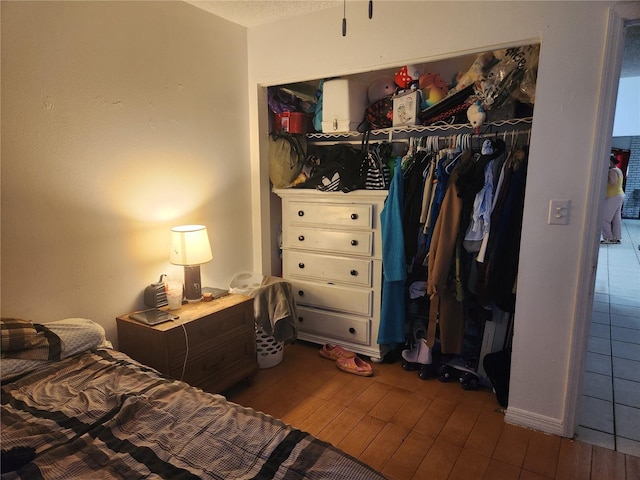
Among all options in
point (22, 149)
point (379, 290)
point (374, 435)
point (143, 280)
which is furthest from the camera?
point (379, 290)

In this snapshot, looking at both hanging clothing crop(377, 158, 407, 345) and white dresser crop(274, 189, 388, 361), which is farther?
white dresser crop(274, 189, 388, 361)

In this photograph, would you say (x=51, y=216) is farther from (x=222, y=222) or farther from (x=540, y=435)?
(x=540, y=435)

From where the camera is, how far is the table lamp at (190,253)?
240 centimetres

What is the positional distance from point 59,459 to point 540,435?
2200mm

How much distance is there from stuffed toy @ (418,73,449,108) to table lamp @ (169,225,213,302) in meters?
1.69

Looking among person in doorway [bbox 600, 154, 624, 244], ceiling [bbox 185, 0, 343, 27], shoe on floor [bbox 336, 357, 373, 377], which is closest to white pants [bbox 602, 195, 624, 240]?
person in doorway [bbox 600, 154, 624, 244]

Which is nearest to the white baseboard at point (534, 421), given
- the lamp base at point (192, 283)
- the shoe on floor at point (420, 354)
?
the shoe on floor at point (420, 354)

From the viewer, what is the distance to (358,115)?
2979mm

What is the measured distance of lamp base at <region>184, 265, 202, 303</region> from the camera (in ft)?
8.18

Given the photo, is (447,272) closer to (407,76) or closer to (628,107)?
(407,76)

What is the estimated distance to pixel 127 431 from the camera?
1.33m

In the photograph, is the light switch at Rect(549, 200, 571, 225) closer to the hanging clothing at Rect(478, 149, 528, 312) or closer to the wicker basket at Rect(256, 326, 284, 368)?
the hanging clothing at Rect(478, 149, 528, 312)

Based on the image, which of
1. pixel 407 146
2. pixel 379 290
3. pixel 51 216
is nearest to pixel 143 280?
pixel 51 216

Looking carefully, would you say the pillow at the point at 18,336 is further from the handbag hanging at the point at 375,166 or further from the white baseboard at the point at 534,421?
the white baseboard at the point at 534,421
